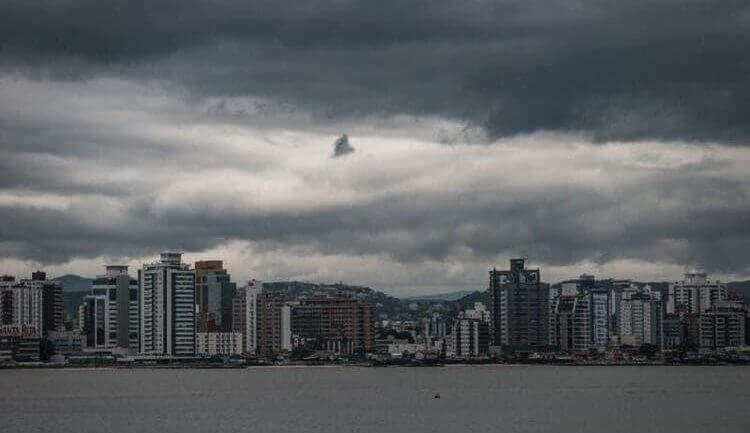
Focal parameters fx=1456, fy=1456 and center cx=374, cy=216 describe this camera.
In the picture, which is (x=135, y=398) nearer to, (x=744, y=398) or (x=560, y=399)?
(x=560, y=399)

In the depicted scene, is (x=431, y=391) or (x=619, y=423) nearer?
(x=619, y=423)

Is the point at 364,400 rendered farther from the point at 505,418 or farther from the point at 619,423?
the point at 619,423

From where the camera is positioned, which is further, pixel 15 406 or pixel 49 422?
pixel 15 406

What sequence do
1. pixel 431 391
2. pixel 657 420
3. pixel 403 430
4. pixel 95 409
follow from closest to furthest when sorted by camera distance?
pixel 403 430
pixel 657 420
pixel 95 409
pixel 431 391

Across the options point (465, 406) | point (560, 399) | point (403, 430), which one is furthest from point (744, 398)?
point (403, 430)

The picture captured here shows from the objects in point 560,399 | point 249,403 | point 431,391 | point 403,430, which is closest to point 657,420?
point 403,430

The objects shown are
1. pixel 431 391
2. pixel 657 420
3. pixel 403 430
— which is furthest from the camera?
pixel 431 391

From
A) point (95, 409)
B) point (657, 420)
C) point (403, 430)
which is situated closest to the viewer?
point (403, 430)

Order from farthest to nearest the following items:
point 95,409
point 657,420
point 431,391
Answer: point 431,391
point 95,409
point 657,420
